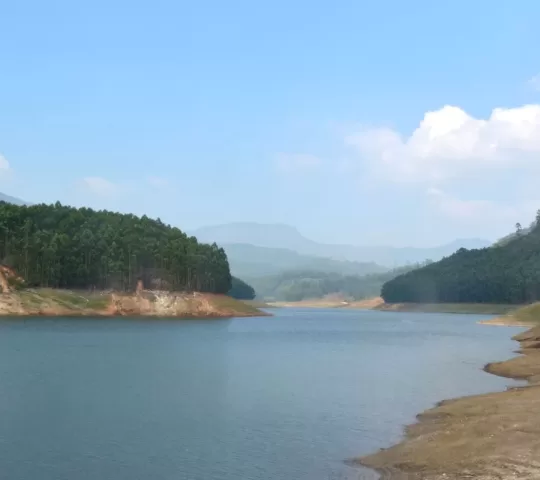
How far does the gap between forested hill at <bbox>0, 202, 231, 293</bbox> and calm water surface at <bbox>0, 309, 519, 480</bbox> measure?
268 ft

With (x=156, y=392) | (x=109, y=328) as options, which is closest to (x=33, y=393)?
(x=156, y=392)

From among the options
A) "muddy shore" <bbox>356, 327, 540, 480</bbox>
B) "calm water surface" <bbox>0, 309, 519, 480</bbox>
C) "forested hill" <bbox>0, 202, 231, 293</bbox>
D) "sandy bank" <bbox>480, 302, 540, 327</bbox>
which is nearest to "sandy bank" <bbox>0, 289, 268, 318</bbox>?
"forested hill" <bbox>0, 202, 231, 293</bbox>

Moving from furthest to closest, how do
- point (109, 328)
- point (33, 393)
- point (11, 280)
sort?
point (11, 280), point (109, 328), point (33, 393)

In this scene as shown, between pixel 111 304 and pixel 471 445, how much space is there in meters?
145

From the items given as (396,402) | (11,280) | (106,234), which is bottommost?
(396,402)

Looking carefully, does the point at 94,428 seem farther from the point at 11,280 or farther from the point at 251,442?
the point at 11,280

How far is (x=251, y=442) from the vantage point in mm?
31766

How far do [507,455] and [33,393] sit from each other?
105ft

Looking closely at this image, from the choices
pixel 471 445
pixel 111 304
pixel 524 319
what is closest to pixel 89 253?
pixel 111 304

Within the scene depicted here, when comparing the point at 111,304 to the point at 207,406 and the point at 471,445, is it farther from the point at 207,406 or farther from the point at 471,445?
the point at 471,445

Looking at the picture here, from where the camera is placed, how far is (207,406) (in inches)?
1626

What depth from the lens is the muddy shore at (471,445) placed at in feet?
77.9

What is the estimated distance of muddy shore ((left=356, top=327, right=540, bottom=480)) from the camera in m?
23.8

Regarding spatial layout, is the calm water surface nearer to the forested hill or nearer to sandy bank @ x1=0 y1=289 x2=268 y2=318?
sandy bank @ x1=0 y1=289 x2=268 y2=318
